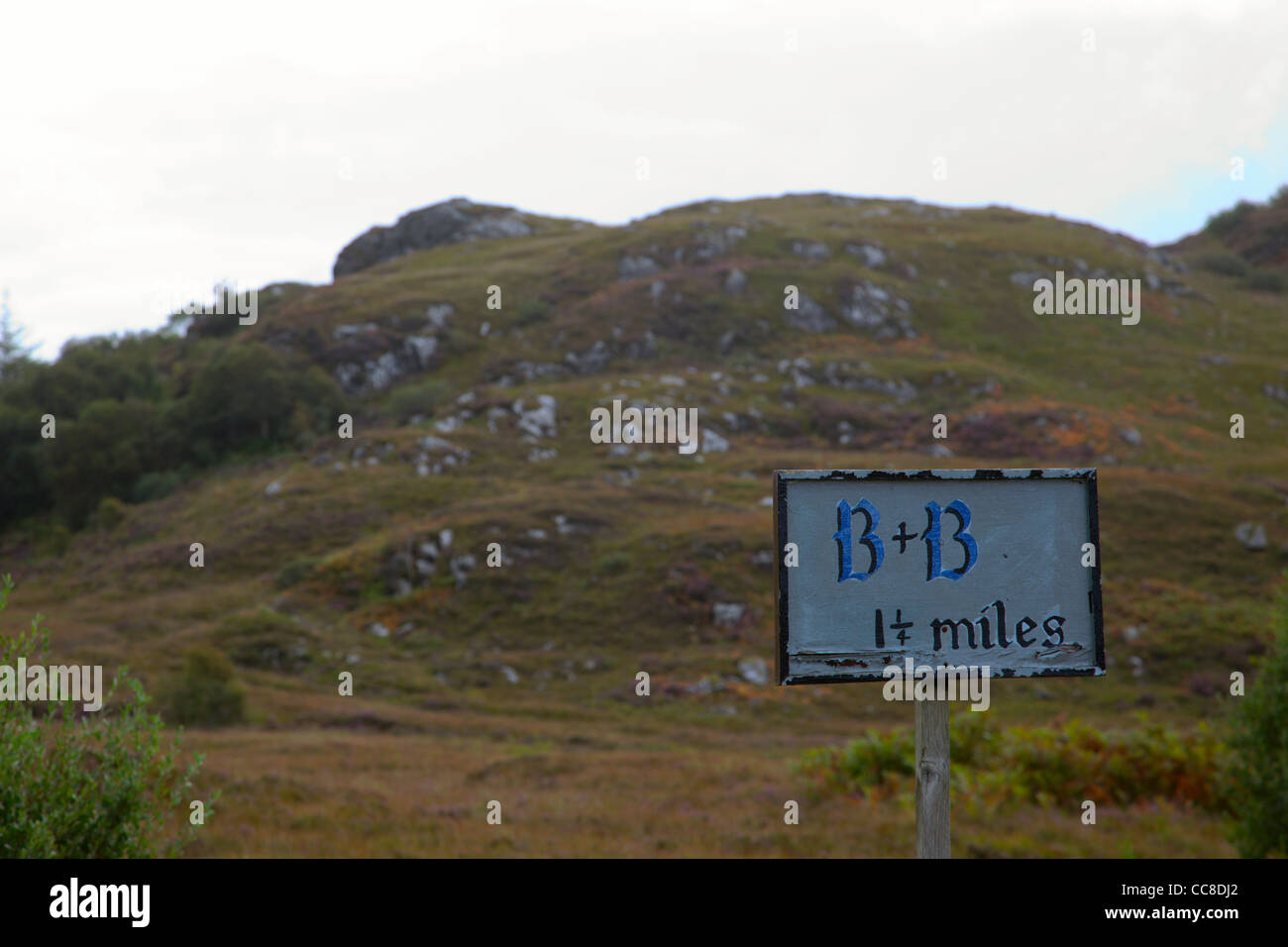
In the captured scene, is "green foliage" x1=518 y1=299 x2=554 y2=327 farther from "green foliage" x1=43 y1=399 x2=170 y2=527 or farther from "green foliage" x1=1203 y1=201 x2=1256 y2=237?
"green foliage" x1=1203 y1=201 x2=1256 y2=237

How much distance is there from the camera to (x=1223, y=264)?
314ft

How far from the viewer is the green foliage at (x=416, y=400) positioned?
2367 inches

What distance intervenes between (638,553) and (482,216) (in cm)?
9055

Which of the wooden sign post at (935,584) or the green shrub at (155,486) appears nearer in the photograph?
the wooden sign post at (935,584)

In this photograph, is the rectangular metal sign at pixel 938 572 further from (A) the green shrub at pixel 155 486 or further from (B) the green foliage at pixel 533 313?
(B) the green foliage at pixel 533 313

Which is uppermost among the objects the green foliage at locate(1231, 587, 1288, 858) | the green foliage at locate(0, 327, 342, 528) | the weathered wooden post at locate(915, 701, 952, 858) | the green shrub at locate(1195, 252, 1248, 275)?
the green shrub at locate(1195, 252, 1248, 275)

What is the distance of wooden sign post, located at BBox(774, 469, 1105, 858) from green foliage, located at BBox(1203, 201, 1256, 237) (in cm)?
14252

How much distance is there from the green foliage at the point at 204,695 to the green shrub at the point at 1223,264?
106416mm

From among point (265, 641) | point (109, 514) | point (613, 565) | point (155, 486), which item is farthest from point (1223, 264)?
point (109, 514)

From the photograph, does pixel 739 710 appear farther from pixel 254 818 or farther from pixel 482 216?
pixel 482 216

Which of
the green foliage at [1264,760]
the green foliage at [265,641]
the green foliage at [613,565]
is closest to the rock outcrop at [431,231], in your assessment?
the green foliage at [613,565]

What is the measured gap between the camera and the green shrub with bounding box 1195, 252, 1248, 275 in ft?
313

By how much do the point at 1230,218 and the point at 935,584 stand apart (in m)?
145

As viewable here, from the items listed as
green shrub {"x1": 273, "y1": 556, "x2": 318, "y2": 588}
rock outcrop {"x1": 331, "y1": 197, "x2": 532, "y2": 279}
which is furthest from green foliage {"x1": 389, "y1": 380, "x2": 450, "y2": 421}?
rock outcrop {"x1": 331, "y1": 197, "x2": 532, "y2": 279}
